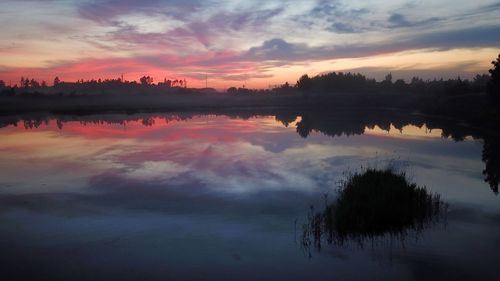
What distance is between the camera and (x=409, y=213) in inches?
752

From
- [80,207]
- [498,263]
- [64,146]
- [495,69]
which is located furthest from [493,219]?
[495,69]

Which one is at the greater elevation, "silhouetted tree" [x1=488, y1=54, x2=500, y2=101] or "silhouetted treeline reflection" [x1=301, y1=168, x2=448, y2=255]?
"silhouetted tree" [x1=488, y1=54, x2=500, y2=101]

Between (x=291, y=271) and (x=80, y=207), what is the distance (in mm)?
12772

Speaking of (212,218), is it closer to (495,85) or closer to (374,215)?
(374,215)

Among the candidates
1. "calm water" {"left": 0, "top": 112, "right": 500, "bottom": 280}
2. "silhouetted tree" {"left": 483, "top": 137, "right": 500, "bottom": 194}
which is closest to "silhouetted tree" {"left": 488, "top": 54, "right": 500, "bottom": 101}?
"silhouetted tree" {"left": 483, "top": 137, "right": 500, "bottom": 194}

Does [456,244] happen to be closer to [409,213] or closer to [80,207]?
[409,213]

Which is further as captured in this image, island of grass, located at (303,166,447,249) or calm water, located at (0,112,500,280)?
island of grass, located at (303,166,447,249)

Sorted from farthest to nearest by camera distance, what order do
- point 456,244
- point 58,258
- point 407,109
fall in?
point 407,109, point 456,244, point 58,258

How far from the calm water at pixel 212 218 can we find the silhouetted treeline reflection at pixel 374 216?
1.89 ft

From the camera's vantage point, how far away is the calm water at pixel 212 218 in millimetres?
14336

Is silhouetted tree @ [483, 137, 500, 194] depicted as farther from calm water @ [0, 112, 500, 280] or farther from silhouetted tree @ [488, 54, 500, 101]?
silhouetted tree @ [488, 54, 500, 101]

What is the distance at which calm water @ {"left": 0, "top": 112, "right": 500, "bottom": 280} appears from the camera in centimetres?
Result: 1434

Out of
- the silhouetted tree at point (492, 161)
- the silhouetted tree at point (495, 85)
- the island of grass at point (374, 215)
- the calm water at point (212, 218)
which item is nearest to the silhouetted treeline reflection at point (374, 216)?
the island of grass at point (374, 215)

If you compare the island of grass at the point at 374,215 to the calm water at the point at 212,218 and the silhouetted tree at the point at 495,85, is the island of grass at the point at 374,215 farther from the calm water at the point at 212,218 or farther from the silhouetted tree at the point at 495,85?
the silhouetted tree at the point at 495,85
